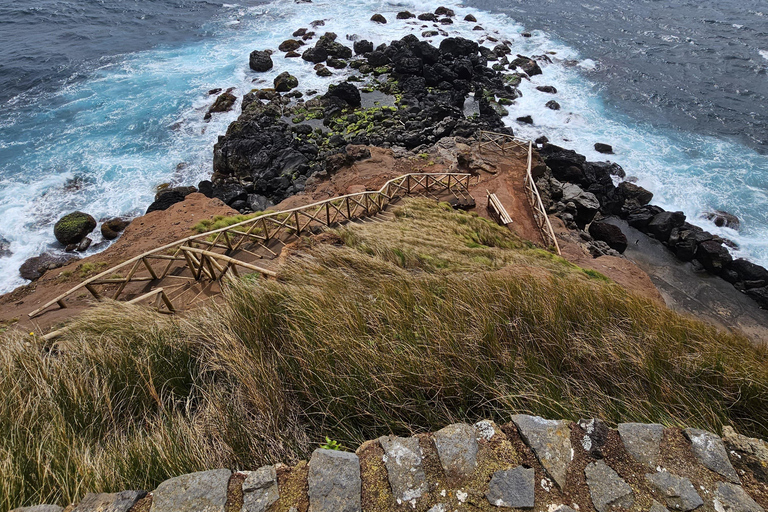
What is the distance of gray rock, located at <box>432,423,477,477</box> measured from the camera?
258 centimetres

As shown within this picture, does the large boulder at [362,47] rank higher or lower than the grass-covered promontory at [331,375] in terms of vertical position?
lower

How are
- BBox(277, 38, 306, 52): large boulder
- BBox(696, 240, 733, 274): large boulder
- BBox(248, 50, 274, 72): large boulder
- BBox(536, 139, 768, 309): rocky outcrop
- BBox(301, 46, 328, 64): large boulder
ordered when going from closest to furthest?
1. BBox(536, 139, 768, 309): rocky outcrop
2. BBox(696, 240, 733, 274): large boulder
3. BBox(248, 50, 274, 72): large boulder
4. BBox(301, 46, 328, 64): large boulder
5. BBox(277, 38, 306, 52): large boulder

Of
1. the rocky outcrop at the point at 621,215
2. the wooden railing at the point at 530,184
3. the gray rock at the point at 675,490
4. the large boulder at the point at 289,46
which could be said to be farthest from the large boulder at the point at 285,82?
the gray rock at the point at 675,490

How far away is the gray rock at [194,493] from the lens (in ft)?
7.84

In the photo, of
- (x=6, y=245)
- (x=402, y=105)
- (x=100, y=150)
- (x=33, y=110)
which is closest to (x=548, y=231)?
(x=402, y=105)

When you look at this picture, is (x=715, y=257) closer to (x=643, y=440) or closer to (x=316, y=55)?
(x=643, y=440)

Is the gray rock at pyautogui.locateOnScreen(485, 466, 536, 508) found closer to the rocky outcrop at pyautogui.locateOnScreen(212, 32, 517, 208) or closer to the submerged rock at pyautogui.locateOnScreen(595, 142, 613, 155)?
the rocky outcrop at pyautogui.locateOnScreen(212, 32, 517, 208)

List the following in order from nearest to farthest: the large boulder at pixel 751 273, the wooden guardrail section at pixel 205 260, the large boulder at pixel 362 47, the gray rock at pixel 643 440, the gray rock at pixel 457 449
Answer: the gray rock at pixel 457 449
the gray rock at pixel 643 440
the wooden guardrail section at pixel 205 260
the large boulder at pixel 751 273
the large boulder at pixel 362 47

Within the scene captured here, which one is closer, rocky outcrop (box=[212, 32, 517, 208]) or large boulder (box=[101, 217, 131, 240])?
large boulder (box=[101, 217, 131, 240])

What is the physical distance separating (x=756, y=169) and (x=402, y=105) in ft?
70.1

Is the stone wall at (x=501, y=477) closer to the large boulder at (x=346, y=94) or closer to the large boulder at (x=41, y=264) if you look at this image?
the large boulder at (x=41, y=264)

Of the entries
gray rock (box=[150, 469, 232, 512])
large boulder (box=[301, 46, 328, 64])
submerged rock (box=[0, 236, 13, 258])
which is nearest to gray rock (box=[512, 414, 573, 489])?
gray rock (box=[150, 469, 232, 512])

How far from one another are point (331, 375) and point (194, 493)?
1320 millimetres

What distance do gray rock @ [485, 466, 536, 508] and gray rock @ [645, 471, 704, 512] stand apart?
82 cm
